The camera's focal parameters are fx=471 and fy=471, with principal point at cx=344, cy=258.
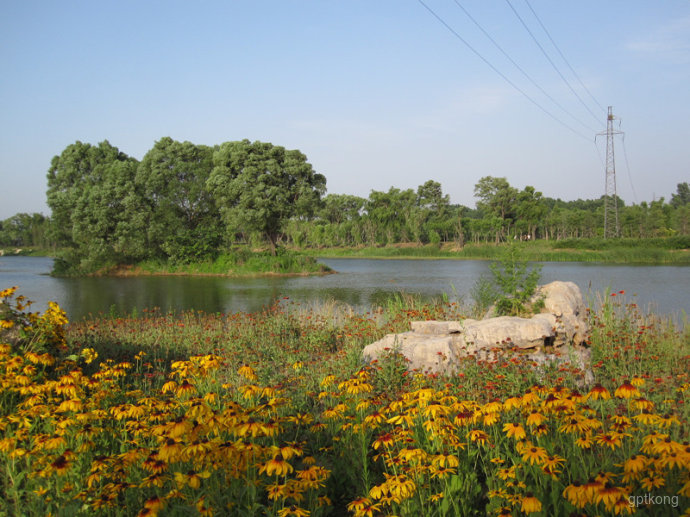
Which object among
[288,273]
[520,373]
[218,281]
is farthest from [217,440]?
[288,273]

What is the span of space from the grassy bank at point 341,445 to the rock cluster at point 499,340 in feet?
1.91

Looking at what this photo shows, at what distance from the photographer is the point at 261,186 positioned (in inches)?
1254

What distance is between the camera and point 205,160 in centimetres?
3453

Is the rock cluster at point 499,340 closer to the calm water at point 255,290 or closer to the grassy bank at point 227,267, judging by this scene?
the calm water at point 255,290

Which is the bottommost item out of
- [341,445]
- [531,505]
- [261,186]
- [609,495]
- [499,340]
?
[341,445]

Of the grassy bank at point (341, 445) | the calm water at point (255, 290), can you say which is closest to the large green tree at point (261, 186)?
the calm water at point (255, 290)

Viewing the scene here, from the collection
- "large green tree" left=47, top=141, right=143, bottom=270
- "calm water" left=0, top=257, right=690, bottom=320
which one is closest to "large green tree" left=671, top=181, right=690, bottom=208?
"calm water" left=0, top=257, right=690, bottom=320

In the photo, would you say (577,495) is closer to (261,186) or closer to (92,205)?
(261,186)

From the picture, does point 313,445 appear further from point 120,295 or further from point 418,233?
point 418,233

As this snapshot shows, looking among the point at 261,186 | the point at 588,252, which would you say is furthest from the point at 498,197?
the point at 261,186

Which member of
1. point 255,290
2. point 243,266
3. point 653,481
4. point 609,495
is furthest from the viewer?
point 243,266

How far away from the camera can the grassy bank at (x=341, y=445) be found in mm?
2211

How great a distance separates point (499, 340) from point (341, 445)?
142 inches

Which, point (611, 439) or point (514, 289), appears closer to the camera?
point (611, 439)
